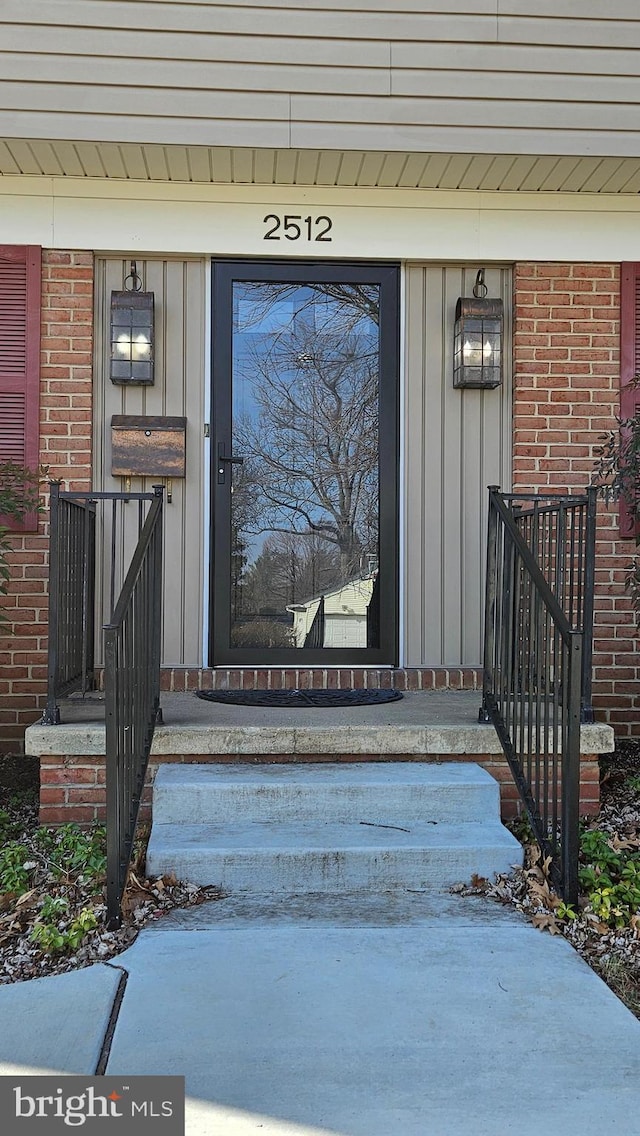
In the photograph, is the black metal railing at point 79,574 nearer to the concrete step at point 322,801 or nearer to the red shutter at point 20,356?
the red shutter at point 20,356

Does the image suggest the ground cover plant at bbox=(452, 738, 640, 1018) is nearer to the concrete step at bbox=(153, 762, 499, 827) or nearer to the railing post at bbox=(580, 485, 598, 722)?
the concrete step at bbox=(153, 762, 499, 827)

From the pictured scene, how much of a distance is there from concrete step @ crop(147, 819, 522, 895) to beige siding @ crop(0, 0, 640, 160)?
9.75 ft

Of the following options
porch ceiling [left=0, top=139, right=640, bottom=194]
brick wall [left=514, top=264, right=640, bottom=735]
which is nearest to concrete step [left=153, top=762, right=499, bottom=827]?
brick wall [left=514, top=264, right=640, bottom=735]

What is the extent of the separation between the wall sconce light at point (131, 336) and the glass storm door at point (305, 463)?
34cm

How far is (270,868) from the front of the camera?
290 cm

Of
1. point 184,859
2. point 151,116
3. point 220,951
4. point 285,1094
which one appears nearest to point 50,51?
point 151,116

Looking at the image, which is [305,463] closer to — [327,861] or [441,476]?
[441,476]

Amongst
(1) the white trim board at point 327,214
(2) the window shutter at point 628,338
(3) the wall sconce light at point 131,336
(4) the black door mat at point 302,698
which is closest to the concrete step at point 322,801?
(4) the black door mat at point 302,698

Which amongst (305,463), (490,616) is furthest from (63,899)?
(305,463)

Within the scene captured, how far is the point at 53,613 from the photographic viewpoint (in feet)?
11.5

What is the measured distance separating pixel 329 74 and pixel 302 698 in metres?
2.79

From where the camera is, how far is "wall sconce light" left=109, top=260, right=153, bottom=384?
177 inches

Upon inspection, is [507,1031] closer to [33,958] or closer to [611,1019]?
[611,1019]

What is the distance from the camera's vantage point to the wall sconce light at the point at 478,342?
459 centimetres
